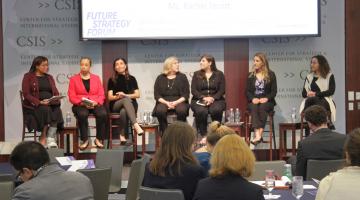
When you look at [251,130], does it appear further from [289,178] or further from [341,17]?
[289,178]

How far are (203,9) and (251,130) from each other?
1862mm

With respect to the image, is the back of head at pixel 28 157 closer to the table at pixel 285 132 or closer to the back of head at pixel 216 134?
the back of head at pixel 216 134

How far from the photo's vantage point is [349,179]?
3211 millimetres

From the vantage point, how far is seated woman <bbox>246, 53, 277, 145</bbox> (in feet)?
28.5

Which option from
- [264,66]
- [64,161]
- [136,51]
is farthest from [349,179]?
[136,51]

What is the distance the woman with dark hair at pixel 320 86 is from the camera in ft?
28.7

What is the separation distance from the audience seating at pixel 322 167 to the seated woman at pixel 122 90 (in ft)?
14.1

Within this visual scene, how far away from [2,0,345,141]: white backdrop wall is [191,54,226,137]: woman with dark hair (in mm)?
560

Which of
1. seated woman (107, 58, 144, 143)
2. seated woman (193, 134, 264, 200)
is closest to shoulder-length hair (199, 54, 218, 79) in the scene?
seated woman (107, 58, 144, 143)

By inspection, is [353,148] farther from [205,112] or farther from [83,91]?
[83,91]

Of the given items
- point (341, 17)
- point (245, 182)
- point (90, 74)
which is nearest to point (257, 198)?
point (245, 182)

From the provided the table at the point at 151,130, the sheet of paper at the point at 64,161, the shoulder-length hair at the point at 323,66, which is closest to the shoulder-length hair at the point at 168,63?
the table at the point at 151,130

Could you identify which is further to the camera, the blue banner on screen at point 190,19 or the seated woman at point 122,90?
the blue banner on screen at point 190,19

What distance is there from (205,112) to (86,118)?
5.30 feet
